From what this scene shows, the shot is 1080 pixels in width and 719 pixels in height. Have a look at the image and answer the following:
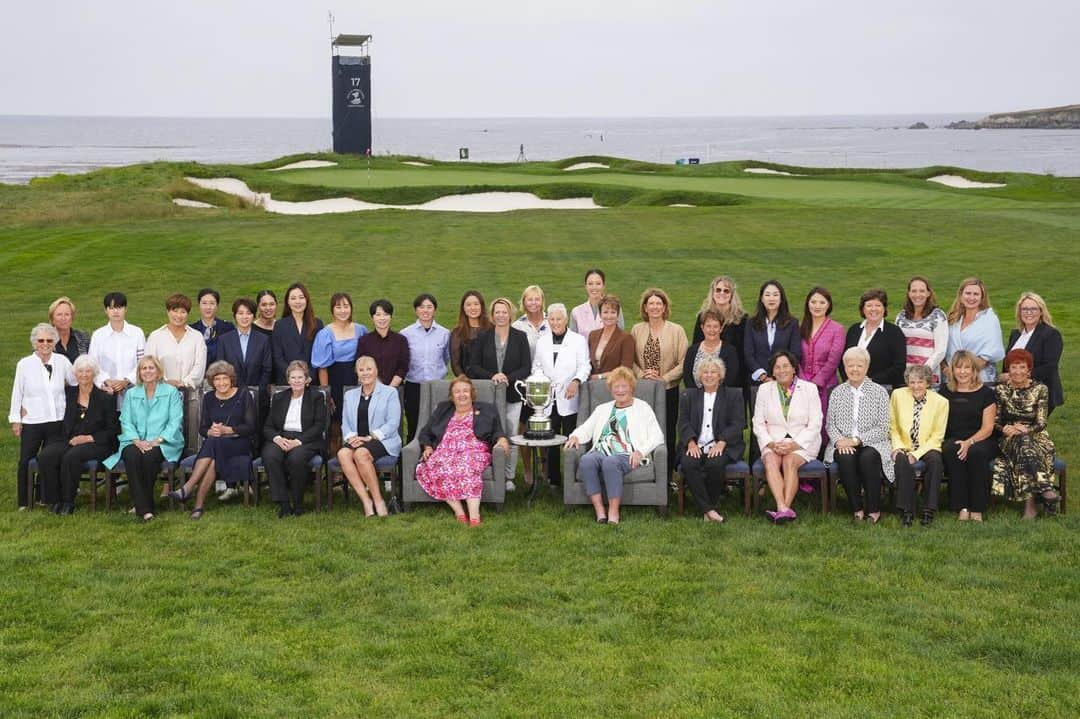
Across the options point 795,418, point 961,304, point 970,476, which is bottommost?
point 970,476

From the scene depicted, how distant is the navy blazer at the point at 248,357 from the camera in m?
9.28

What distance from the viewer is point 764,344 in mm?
8930

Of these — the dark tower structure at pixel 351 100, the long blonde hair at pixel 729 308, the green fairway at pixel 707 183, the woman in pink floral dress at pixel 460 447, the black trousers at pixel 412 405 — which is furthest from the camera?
the dark tower structure at pixel 351 100

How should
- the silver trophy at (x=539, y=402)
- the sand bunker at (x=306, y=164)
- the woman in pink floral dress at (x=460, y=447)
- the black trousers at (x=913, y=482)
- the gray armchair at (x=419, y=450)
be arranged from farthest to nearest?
the sand bunker at (x=306, y=164) < the silver trophy at (x=539, y=402) < the gray armchair at (x=419, y=450) < the woman in pink floral dress at (x=460, y=447) < the black trousers at (x=913, y=482)

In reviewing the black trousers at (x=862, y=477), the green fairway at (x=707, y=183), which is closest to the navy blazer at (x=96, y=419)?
the black trousers at (x=862, y=477)

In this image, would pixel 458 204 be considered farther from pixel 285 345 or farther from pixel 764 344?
pixel 764 344

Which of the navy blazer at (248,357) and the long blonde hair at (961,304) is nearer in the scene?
the long blonde hair at (961,304)

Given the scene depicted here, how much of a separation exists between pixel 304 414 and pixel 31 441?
2068mm

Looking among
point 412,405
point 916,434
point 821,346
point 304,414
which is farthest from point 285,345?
point 916,434

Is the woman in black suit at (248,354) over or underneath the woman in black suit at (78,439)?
over

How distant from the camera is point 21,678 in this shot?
548cm

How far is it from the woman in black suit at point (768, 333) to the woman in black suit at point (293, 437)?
329 cm

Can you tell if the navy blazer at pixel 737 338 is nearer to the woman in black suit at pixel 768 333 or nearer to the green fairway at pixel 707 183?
the woman in black suit at pixel 768 333

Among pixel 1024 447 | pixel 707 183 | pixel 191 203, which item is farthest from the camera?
pixel 707 183
